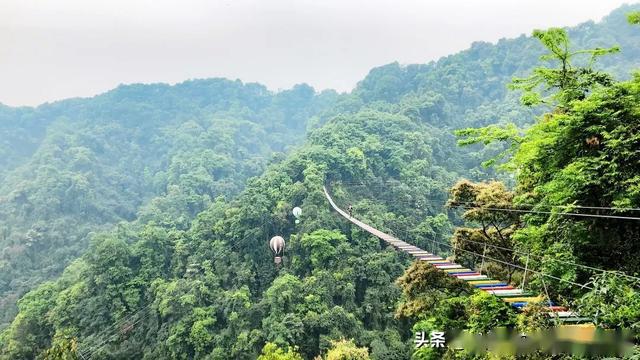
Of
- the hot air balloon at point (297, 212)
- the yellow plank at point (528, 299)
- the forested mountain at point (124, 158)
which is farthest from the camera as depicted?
the forested mountain at point (124, 158)

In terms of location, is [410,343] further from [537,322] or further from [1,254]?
[1,254]

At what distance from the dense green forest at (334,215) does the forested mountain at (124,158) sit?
0.75 ft

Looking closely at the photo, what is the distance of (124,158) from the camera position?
5059 centimetres

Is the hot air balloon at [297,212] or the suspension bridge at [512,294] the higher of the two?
the suspension bridge at [512,294]

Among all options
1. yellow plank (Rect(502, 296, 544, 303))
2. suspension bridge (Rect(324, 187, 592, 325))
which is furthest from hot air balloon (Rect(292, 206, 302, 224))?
yellow plank (Rect(502, 296, 544, 303))

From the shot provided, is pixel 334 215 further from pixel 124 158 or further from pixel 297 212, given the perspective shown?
pixel 124 158

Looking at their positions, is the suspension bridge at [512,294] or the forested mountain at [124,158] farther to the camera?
the forested mountain at [124,158]

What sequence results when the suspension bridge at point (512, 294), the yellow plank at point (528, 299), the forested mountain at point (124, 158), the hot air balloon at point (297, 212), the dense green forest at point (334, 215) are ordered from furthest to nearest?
the forested mountain at point (124, 158) < the hot air balloon at point (297, 212) < the dense green forest at point (334, 215) < the yellow plank at point (528, 299) < the suspension bridge at point (512, 294)

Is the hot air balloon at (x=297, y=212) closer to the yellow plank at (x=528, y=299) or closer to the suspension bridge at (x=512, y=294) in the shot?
the suspension bridge at (x=512, y=294)

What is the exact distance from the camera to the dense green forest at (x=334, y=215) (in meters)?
5.80

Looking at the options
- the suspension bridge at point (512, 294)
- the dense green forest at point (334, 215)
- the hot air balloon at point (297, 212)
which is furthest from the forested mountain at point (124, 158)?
the suspension bridge at point (512, 294)

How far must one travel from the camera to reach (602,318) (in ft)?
12.6

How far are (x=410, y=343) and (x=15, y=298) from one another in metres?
23.3

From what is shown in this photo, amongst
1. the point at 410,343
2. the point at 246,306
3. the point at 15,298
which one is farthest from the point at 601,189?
the point at 15,298
